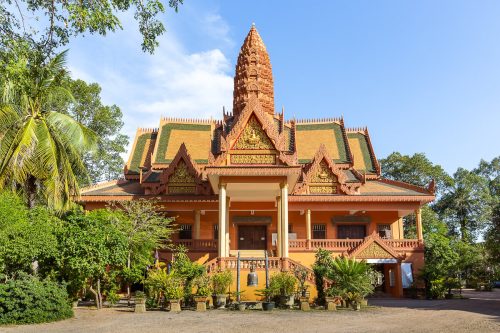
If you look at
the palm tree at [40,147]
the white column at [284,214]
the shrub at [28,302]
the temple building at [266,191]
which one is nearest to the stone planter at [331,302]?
the temple building at [266,191]

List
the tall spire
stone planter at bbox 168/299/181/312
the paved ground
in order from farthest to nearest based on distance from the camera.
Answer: the tall spire
stone planter at bbox 168/299/181/312
the paved ground

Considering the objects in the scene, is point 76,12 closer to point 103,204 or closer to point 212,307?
point 212,307

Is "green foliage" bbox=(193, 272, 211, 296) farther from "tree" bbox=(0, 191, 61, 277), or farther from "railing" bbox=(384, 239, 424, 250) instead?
"railing" bbox=(384, 239, 424, 250)

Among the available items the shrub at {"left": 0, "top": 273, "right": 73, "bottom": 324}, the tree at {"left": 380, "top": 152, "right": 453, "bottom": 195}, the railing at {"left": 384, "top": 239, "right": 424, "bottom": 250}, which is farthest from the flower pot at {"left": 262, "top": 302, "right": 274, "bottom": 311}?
the tree at {"left": 380, "top": 152, "right": 453, "bottom": 195}

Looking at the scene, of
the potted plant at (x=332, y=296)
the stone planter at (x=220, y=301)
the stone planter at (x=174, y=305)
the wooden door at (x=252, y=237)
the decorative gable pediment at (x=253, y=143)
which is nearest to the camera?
the stone planter at (x=174, y=305)

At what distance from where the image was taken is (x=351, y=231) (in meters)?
23.5

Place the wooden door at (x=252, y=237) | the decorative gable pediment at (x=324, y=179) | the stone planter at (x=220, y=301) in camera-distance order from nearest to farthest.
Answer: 1. the stone planter at (x=220, y=301)
2. the decorative gable pediment at (x=324, y=179)
3. the wooden door at (x=252, y=237)

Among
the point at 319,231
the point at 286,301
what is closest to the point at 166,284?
the point at 286,301

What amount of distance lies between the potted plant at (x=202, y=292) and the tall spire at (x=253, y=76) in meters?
12.9

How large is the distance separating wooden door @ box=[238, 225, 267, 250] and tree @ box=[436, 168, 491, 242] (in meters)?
24.3

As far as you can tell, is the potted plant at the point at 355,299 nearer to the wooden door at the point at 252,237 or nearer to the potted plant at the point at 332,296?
the potted plant at the point at 332,296

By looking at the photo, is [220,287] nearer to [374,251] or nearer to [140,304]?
[140,304]

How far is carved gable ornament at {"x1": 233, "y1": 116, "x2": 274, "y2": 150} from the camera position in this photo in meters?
17.6

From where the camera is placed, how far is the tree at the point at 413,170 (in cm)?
3956
